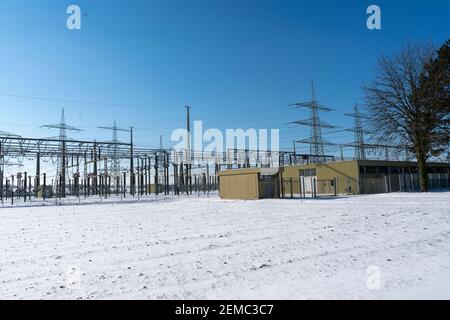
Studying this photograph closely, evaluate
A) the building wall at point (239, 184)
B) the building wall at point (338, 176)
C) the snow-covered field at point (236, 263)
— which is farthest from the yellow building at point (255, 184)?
the snow-covered field at point (236, 263)

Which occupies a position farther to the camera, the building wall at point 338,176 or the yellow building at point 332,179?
the building wall at point 338,176

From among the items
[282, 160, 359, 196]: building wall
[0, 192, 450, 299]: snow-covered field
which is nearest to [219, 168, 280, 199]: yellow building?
[282, 160, 359, 196]: building wall

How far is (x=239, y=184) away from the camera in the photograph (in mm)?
30125

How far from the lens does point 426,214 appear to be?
41.5ft

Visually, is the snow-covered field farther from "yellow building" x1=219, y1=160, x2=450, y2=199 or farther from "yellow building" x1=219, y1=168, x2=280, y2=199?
"yellow building" x1=219, y1=160, x2=450, y2=199

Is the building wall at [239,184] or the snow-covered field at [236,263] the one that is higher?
the building wall at [239,184]

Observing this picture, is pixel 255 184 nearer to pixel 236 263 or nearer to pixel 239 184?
pixel 239 184

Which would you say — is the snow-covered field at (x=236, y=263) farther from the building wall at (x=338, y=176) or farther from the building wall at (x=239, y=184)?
the building wall at (x=338, y=176)

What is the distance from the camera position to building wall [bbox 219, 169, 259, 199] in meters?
28.6

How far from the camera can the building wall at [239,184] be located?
2864 centimetres

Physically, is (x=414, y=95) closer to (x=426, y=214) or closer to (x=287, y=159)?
(x=426, y=214)
